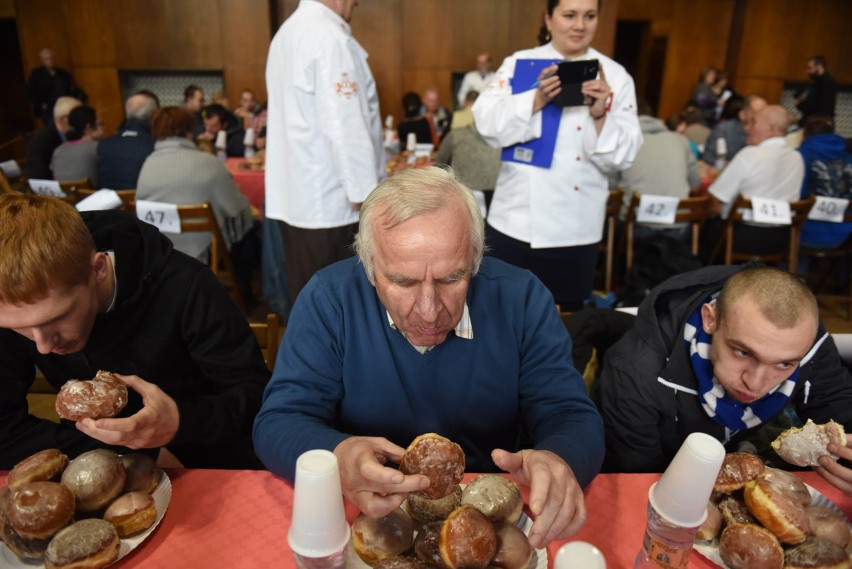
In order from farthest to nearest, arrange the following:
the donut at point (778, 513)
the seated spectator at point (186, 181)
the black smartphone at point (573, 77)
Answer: the seated spectator at point (186, 181) < the black smartphone at point (573, 77) < the donut at point (778, 513)

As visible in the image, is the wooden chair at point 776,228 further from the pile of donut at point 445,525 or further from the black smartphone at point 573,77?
the pile of donut at point 445,525

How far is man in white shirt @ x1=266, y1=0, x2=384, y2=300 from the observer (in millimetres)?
2580

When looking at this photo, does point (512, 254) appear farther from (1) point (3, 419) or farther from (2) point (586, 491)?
(1) point (3, 419)

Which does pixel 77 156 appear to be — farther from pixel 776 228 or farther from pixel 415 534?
pixel 776 228

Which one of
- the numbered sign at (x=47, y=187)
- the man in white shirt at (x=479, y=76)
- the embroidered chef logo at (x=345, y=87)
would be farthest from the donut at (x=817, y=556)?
the man in white shirt at (x=479, y=76)

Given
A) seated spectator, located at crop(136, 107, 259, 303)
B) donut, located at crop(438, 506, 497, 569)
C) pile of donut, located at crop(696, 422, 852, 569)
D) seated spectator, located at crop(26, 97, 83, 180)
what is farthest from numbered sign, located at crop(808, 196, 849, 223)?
seated spectator, located at crop(26, 97, 83, 180)

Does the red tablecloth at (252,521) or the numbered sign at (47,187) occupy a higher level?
the numbered sign at (47,187)

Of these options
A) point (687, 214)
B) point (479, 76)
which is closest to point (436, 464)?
point (687, 214)

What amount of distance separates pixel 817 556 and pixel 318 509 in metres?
0.83

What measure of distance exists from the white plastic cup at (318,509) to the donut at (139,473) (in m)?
0.44

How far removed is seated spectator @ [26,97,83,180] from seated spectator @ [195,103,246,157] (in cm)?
108

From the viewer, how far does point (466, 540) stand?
2.85 feet

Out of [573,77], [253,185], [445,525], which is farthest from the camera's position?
[253,185]

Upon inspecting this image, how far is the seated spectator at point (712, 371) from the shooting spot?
133cm
